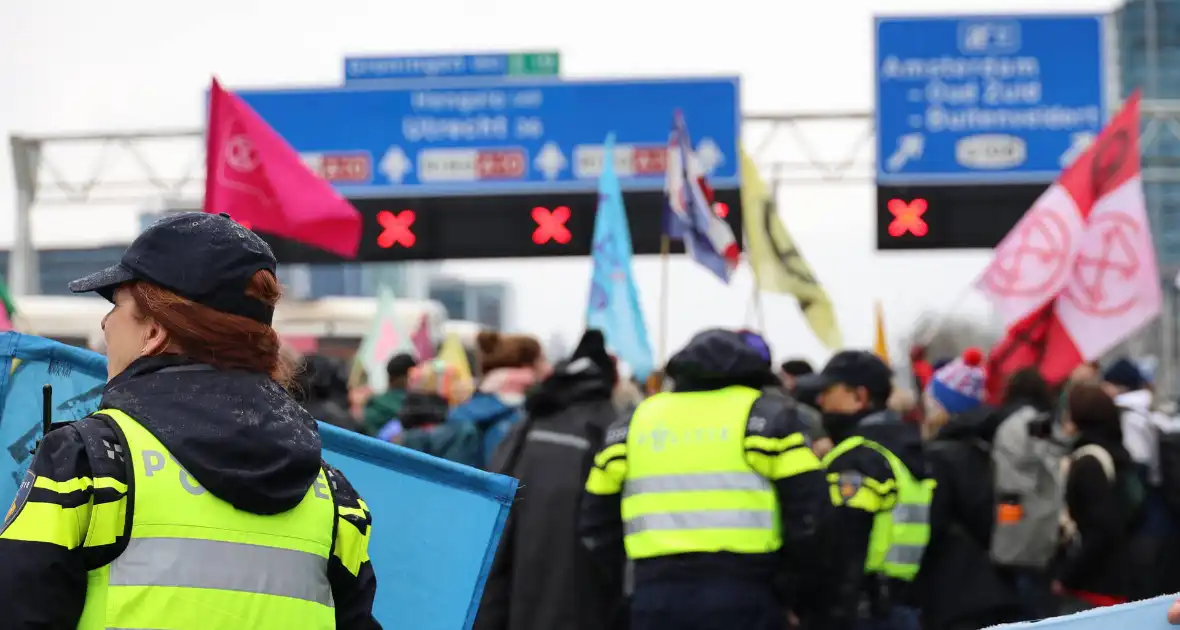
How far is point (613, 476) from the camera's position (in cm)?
620

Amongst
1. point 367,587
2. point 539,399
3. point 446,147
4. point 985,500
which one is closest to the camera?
point 367,587

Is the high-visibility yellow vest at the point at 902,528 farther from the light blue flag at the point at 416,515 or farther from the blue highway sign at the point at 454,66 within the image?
the blue highway sign at the point at 454,66

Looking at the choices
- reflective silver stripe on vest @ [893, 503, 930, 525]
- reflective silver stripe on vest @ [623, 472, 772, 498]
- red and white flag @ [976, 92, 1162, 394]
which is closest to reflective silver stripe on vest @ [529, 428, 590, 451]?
reflective silver stripe on vest @ [623, 472, 772, 498]

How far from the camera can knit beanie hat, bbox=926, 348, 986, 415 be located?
8367mm

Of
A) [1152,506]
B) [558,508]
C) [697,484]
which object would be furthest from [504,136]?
[697,484]

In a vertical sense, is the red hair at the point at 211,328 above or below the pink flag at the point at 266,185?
below

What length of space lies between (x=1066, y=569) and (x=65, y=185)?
1631 centimetres

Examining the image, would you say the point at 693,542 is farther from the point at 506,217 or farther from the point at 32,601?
the point at 506,217

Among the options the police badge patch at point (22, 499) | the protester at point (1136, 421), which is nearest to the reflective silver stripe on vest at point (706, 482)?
the police badge patch at point (22, 499)

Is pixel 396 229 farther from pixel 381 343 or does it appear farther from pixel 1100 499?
pixel 1100 499

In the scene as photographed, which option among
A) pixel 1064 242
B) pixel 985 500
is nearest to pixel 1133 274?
pixel 1064 242

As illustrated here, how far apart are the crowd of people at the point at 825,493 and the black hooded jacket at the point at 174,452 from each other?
317 cm

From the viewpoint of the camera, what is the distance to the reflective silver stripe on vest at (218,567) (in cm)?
261

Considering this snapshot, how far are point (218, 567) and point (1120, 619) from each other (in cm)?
191
